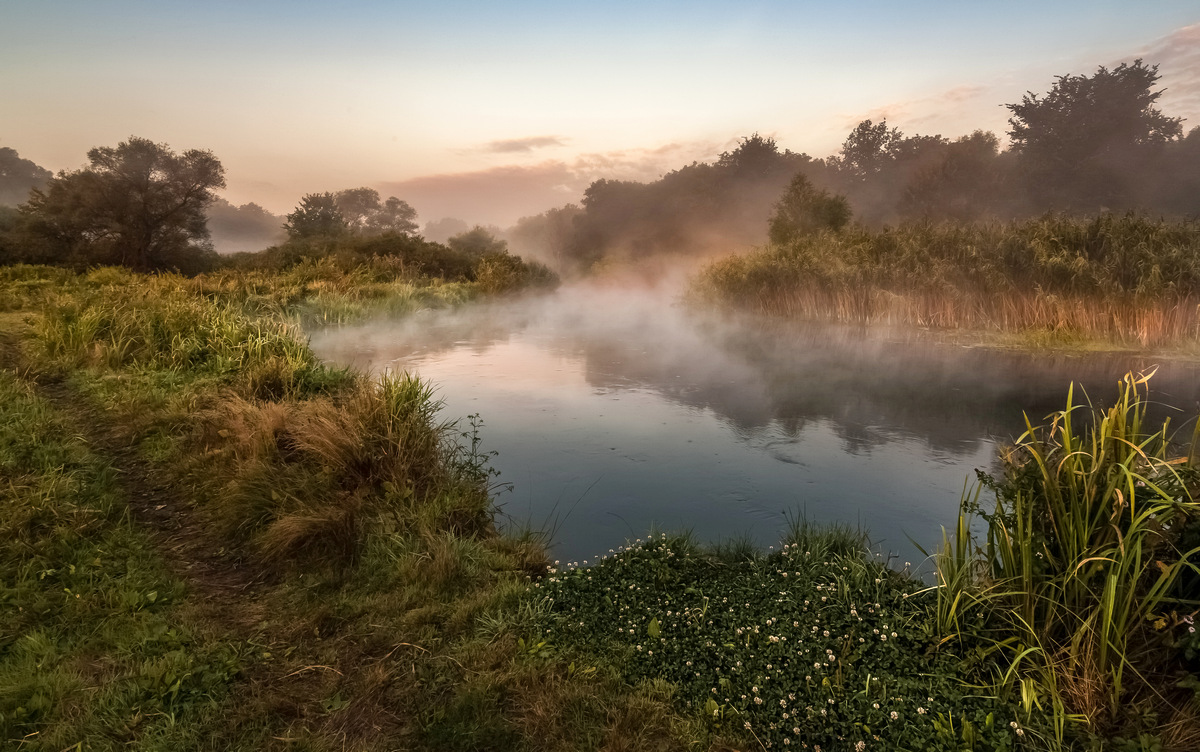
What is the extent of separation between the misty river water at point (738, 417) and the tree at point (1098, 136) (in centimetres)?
3109

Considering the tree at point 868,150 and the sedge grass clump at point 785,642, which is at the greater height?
the tree at point 868,150

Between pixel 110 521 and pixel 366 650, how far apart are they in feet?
9.15

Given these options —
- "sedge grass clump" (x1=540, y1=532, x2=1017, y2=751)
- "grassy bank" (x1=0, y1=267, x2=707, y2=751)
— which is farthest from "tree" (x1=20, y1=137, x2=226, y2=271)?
"sedge grass clump" (x1=540, y1=532, x2=1017, y2=751)

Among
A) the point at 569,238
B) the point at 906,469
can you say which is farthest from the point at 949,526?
the point at 569,238

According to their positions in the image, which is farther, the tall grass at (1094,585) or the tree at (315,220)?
the tree at (315,220)

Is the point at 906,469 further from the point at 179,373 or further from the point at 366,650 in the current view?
the point at 179,373

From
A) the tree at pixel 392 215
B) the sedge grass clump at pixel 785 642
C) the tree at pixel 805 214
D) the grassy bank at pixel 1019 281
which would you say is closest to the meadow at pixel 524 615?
the sedge grass clump at pixel 785 642

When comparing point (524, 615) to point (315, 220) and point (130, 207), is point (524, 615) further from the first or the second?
point (315, 220)

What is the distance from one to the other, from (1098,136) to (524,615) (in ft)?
150

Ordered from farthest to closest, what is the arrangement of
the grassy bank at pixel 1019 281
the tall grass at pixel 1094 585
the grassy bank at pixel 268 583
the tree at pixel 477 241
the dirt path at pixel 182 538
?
the tree at pixel 477 241, the grassy bank at pixel 1019 281, the dirt path at pixel 182 538, the grassy bank at pixel 268 583, the tall grass at pixel 1094 585

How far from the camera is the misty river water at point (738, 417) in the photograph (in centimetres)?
566

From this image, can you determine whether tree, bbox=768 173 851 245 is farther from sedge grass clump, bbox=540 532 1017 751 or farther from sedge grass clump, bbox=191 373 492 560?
sedge grass clump, bbox=540 532 1017 751

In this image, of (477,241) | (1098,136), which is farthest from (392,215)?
(1098,136)

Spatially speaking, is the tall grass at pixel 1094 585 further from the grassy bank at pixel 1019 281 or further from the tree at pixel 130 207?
the tree at pixel 130 207
